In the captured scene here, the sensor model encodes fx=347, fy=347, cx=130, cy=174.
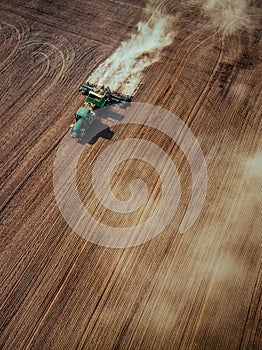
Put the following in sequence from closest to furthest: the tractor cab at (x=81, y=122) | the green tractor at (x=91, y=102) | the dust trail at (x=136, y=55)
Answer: the tractor cab at (x=81, y=122) → the green tractor at (x=91, y=102) → the dust trail at (x=136, y=55)

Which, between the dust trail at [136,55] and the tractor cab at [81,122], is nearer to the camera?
the tractor cab at [81,122]

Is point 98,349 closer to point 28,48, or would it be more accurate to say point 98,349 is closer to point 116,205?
point 116,205

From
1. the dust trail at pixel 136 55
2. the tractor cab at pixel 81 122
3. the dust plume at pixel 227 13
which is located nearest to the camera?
the tractor cab at pixel 81 122

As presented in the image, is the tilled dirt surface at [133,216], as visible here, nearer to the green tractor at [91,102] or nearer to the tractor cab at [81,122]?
the green tractor at [91,102]

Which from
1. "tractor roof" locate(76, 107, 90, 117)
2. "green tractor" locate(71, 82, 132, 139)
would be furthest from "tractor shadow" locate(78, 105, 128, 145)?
"tractor roof" locate(76, 107, 90, 117)

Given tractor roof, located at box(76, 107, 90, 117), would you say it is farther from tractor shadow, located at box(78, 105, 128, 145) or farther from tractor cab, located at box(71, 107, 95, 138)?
tractor shadow, located at box(78, 105, 128, 145)

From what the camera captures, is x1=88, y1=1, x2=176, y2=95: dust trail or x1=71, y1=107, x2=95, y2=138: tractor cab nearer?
x1=71, y1=107, x2=95, y2=138: tractor cab

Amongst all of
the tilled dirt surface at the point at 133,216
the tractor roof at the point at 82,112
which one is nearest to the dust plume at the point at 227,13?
the tilled dirt surface at the point at 133,216

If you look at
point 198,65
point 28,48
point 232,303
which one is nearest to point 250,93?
point 198,65
